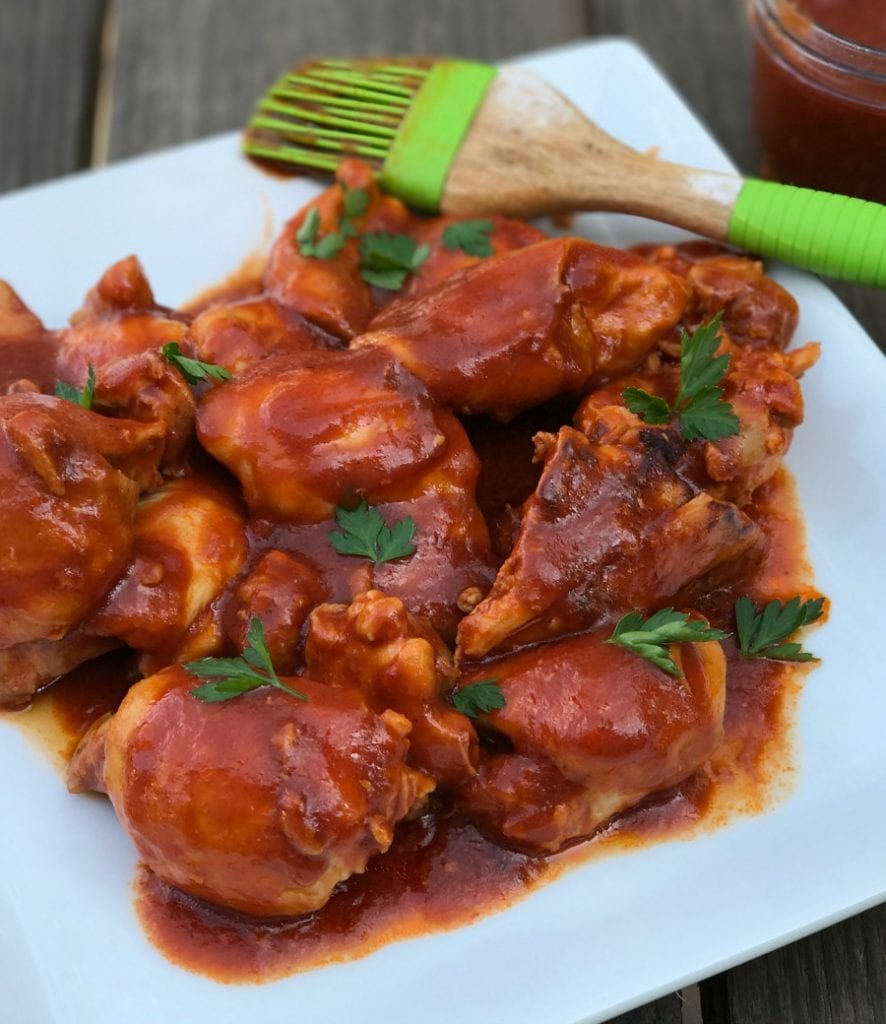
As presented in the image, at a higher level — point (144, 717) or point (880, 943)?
point (144, 717)

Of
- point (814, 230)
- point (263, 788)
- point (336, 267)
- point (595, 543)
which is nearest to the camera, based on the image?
point (263, 788)

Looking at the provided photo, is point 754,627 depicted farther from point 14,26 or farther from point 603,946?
point 14,26

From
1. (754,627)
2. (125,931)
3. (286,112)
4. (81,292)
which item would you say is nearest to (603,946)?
(754,627)

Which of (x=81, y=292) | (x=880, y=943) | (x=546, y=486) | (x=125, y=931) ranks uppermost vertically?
(x=546, y=486)

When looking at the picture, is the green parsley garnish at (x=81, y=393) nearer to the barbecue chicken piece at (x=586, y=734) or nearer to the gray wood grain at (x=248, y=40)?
the barbecue chicken piece at (x=586, y=734)

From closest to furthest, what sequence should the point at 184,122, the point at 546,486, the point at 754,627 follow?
1. the point at 546,486
2. the point at 754,627
3. the point at 184,122

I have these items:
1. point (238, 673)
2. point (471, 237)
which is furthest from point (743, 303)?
point (238, 673)

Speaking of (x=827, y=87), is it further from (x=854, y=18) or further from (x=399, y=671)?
(x=399, y=671)

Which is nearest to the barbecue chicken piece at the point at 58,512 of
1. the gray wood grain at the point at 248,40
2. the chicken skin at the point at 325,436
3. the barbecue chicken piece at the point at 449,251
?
the chicken skin at the point at 325,436
